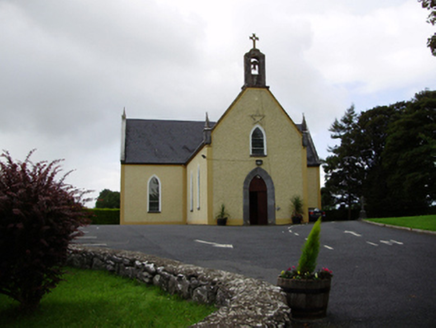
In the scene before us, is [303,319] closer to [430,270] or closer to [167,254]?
[430,270]

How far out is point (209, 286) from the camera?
6918 millimetres

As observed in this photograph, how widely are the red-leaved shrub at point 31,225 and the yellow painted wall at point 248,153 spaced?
67.9 ft

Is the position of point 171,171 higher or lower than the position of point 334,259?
higher

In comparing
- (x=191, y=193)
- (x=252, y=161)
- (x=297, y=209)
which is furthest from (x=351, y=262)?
(x=191, y=193)

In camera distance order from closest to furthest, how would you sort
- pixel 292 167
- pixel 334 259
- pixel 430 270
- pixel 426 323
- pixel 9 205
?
pixel 426 323 → pixel 9 205 → pixel 430 270 → pixel 334 259 → pixel 292 167

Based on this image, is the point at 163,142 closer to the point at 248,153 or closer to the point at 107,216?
the point at 107,216

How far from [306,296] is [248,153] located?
918 inches

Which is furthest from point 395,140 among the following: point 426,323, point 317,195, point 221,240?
point 426,323

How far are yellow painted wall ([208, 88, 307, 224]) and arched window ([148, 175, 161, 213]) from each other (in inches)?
385

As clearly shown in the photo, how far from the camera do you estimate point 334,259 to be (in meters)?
11.2

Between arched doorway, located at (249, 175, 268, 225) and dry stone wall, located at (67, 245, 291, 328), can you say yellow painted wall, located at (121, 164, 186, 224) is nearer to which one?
arched doorway, located at (249, 175, 268, 225)

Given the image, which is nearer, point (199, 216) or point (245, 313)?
point (245, 313)

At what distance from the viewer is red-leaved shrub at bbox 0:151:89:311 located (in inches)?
281

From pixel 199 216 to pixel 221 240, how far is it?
1563 cm
